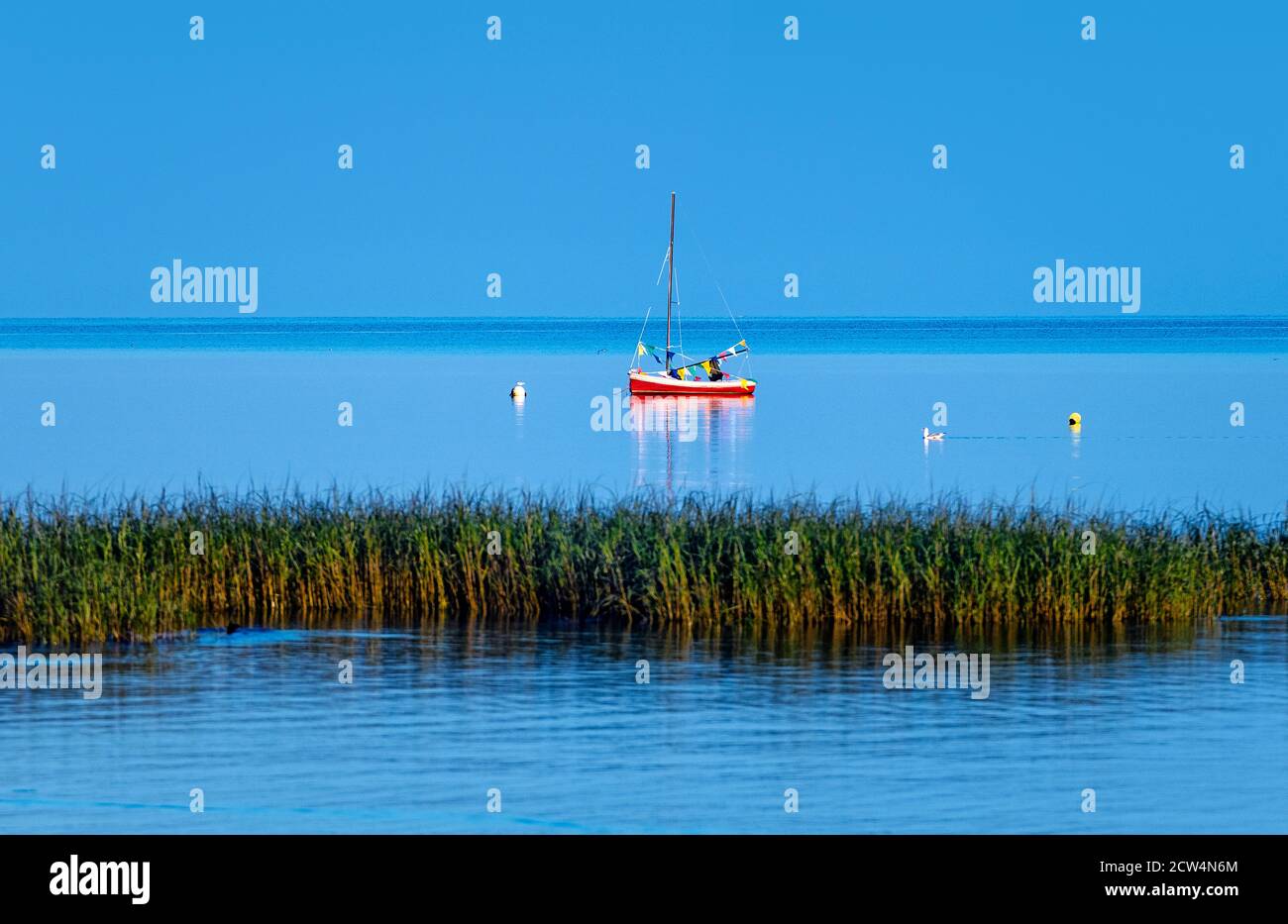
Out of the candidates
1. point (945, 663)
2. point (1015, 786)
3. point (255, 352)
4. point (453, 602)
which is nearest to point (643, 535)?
point (453, 602)

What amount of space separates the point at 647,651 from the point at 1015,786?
264 inches

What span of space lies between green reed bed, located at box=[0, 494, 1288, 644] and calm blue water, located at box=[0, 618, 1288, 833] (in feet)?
3.39

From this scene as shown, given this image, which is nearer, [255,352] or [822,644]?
[822,644]

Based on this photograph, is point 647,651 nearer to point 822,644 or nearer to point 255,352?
point 822,644

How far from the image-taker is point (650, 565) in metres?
24.8

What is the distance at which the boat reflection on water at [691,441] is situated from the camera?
178 ft
